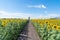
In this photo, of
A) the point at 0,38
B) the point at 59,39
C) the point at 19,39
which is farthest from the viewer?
the point at 19,39

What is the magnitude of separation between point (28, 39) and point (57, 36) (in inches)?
363

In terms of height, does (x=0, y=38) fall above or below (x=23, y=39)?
above

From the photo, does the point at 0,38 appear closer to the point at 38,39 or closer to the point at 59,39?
the point at 59,39

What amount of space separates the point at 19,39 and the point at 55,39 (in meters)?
9.19

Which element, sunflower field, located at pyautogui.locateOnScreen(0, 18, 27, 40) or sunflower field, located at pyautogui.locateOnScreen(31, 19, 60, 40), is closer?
sunflower field, located at pyautogui.locateOnScreen(0, 18, 27, 40)

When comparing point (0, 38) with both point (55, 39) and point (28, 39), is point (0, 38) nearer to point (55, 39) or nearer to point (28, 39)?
point (55, 39)

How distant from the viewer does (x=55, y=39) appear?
9891mm

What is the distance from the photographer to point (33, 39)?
61.6ft

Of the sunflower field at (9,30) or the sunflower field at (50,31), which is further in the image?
the sunflower field at (50,31)

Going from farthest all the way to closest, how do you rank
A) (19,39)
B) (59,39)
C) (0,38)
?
(19,39)
(59,39)
(0,38)

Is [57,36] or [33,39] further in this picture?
[33,39]

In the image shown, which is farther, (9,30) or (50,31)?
(50,31)

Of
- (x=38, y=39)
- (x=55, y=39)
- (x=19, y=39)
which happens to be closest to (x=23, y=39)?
(x=19, y=39)

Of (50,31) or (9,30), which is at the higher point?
(9,30)
